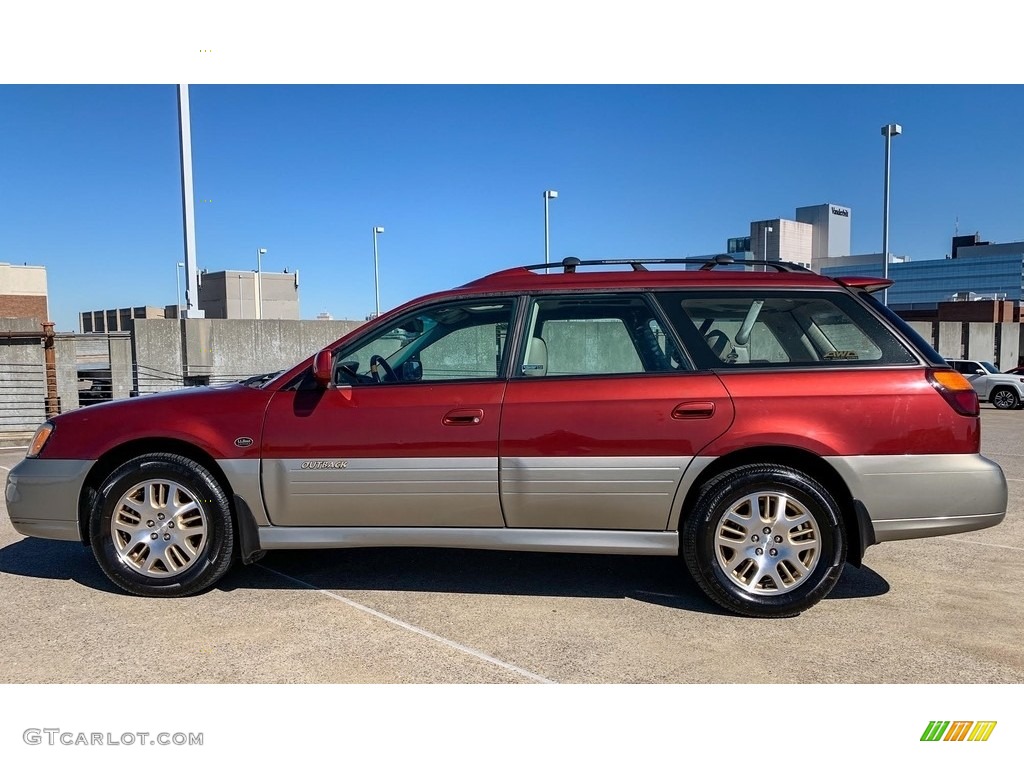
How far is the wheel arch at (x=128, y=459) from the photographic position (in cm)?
424

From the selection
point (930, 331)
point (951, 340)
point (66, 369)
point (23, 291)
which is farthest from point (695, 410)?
point (23, 291)

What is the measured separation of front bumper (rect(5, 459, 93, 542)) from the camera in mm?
4277

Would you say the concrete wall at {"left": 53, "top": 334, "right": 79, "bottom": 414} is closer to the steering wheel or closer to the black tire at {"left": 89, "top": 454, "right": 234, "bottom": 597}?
the black tire at {"left": 89, "top": 454, "right": 234, "bottom": 597}

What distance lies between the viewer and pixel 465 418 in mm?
4051

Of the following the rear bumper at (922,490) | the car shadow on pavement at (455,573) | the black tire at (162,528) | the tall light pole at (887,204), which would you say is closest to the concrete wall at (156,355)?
the car shadow on pavement at (455,573)

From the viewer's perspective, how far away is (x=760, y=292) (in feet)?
13.9

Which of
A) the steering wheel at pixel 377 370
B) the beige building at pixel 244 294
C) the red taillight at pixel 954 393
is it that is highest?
the beige building at pixel 244 294

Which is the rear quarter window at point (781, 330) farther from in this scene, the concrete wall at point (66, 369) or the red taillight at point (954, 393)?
the concrete wall at point (66, 369)

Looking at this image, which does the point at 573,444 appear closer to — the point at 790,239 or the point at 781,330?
the point at 781,330

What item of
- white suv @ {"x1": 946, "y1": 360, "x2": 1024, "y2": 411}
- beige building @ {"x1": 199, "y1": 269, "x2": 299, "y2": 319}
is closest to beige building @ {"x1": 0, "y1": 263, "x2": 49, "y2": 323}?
beige building @ {"x1": 199, "y1": 269, "x2": 299, "y2": 319}

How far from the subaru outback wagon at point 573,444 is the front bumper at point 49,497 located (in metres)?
0.01

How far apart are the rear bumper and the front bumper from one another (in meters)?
4.24
